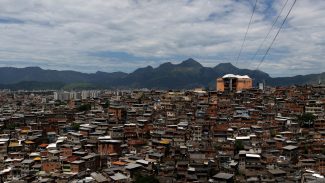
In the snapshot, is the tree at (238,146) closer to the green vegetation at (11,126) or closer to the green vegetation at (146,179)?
the green vegetation at (146,179)

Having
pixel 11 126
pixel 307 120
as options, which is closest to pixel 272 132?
pixel 307 120

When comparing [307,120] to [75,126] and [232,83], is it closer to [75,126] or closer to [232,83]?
[75,126]

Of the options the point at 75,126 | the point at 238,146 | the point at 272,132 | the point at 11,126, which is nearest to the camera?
the point at 238,146


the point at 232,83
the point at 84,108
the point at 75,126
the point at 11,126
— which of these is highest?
the point at 232,83

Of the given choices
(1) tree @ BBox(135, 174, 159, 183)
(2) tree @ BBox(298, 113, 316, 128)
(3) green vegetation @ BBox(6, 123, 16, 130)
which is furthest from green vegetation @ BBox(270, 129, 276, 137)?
(3) green vegetation @ BBox(6, 123, 16, 130)

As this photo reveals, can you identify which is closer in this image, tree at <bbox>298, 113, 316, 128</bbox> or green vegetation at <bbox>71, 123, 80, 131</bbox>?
tree at <bbox>298, 113, 316, 128</bbox>

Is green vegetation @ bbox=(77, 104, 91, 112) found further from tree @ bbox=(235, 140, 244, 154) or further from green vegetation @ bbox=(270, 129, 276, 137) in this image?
tree @ bbox=(235, 140, 244, 154)

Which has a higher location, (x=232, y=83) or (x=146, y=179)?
(x=232, y=83)

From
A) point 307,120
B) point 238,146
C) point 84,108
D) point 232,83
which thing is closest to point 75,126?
point 84,108

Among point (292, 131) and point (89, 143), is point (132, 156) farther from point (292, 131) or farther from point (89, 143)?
point (292, 131)

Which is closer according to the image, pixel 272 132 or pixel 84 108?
pixel 272 132

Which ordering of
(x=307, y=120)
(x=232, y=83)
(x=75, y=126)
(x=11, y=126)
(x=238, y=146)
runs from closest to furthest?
(x=238, y=146)
(x=307, y=120)
(x=75, y=126)
(x=11, y=126)
(x=232, y=83)

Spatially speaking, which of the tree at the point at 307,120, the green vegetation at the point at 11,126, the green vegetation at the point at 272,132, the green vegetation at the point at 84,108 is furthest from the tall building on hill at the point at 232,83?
the green vegetation at the point at 11,126
